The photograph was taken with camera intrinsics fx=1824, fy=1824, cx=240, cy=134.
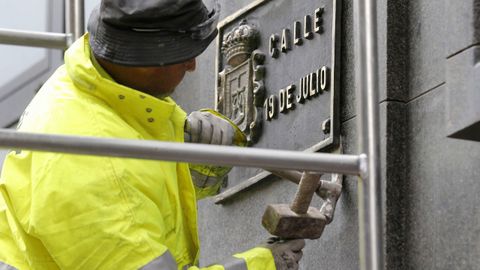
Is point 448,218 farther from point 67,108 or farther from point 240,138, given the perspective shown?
point 67,108

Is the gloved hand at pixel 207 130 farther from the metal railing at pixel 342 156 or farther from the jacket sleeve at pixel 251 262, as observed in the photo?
the metal railing at pixel 342 156

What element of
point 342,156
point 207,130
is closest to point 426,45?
point 207,130

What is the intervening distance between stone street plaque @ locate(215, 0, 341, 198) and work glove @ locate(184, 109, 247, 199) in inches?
14.9

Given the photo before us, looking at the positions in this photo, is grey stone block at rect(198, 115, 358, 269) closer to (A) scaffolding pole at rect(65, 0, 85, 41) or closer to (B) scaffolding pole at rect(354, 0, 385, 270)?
(A) scaffolding pole at rect(65, 0, 85, 41)

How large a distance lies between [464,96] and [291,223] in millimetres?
964

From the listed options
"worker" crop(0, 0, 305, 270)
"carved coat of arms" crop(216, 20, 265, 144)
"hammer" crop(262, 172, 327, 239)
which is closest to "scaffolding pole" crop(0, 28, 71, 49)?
"worker" crop(0, 0, 305, 270)

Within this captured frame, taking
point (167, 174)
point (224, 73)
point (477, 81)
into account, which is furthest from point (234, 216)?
point (477, 81)

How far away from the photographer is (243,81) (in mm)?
9062

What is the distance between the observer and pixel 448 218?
24.8 feet

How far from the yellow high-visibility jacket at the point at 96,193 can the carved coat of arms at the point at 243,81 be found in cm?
110

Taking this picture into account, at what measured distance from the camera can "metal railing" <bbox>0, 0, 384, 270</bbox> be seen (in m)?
6.33

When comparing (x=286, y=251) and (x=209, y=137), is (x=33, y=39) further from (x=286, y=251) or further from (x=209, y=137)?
(x=286, y=251)

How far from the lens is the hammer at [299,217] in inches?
302

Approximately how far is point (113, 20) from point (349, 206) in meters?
1.43
